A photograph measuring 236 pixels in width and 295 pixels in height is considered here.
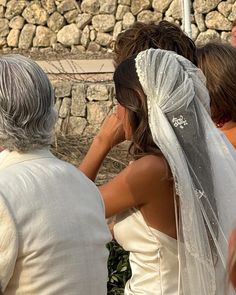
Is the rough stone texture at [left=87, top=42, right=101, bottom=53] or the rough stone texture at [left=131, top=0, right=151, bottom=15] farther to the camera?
the rough stone texture at [left=87, top=42, right=101, bottom=53]

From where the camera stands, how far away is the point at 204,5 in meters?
13.2

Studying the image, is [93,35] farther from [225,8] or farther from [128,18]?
[225,8]

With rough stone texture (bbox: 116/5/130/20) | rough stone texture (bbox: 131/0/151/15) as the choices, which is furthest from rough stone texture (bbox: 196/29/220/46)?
rough stone texture (bbox: 116/5/130/20)

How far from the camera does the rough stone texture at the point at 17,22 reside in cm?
1459

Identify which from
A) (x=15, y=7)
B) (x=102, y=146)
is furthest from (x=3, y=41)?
(x=102, y=146)

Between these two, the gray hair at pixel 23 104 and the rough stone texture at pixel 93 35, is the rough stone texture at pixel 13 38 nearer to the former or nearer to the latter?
the rough stone texture at pixel 93 35

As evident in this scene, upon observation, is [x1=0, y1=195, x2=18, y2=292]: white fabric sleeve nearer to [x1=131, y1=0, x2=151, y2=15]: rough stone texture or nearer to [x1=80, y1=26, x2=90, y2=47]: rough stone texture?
[x1=131, y1=0, x2=151, y2=15]: rough stone texture

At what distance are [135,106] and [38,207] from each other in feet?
1.79

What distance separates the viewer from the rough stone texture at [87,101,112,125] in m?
9.22

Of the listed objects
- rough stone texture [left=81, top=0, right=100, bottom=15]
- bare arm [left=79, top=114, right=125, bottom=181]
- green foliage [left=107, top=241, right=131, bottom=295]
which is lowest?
rough stone texture [left=81, top=0, right=100, bottom=15]

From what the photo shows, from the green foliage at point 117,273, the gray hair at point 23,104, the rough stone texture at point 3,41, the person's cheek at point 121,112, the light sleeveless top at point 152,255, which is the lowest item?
the rough stone texture at point 3,41

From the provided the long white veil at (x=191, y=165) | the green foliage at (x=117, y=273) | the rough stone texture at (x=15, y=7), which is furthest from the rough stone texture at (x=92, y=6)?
the long white veil at (x=191, y=165)

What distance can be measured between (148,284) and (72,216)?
1.62ft

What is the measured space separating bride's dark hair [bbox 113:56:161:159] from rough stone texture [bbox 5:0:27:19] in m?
12.4
